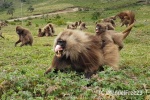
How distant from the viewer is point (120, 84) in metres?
6.42

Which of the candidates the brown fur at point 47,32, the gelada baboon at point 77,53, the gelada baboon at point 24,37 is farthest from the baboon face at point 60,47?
the brown fur at point 47,32

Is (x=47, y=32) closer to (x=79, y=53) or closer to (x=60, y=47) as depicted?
(x=60, y=47)

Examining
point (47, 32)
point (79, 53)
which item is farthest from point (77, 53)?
point (47, 32)

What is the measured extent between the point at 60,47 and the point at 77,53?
1.43 feet

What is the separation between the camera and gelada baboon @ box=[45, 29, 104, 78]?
7.01 meters

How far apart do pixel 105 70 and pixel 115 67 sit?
2.58 feet

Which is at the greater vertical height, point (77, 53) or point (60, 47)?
point (60, 47)

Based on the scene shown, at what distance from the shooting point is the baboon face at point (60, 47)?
7.04 meters

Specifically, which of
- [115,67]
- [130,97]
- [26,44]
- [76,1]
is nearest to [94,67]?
[115,67]

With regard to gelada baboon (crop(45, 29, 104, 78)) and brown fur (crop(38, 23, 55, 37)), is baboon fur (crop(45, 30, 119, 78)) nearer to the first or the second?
gelada baboon (crop(45, 29, 104, 78))

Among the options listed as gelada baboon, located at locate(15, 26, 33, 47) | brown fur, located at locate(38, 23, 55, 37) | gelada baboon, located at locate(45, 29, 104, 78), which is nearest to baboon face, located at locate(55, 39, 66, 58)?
gelada baboon, located at locate(45, 29, 104, 78)

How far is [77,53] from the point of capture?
22.8 feet

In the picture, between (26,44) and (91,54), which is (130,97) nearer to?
(91,54)

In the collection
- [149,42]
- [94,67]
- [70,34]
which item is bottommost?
[149,42]
